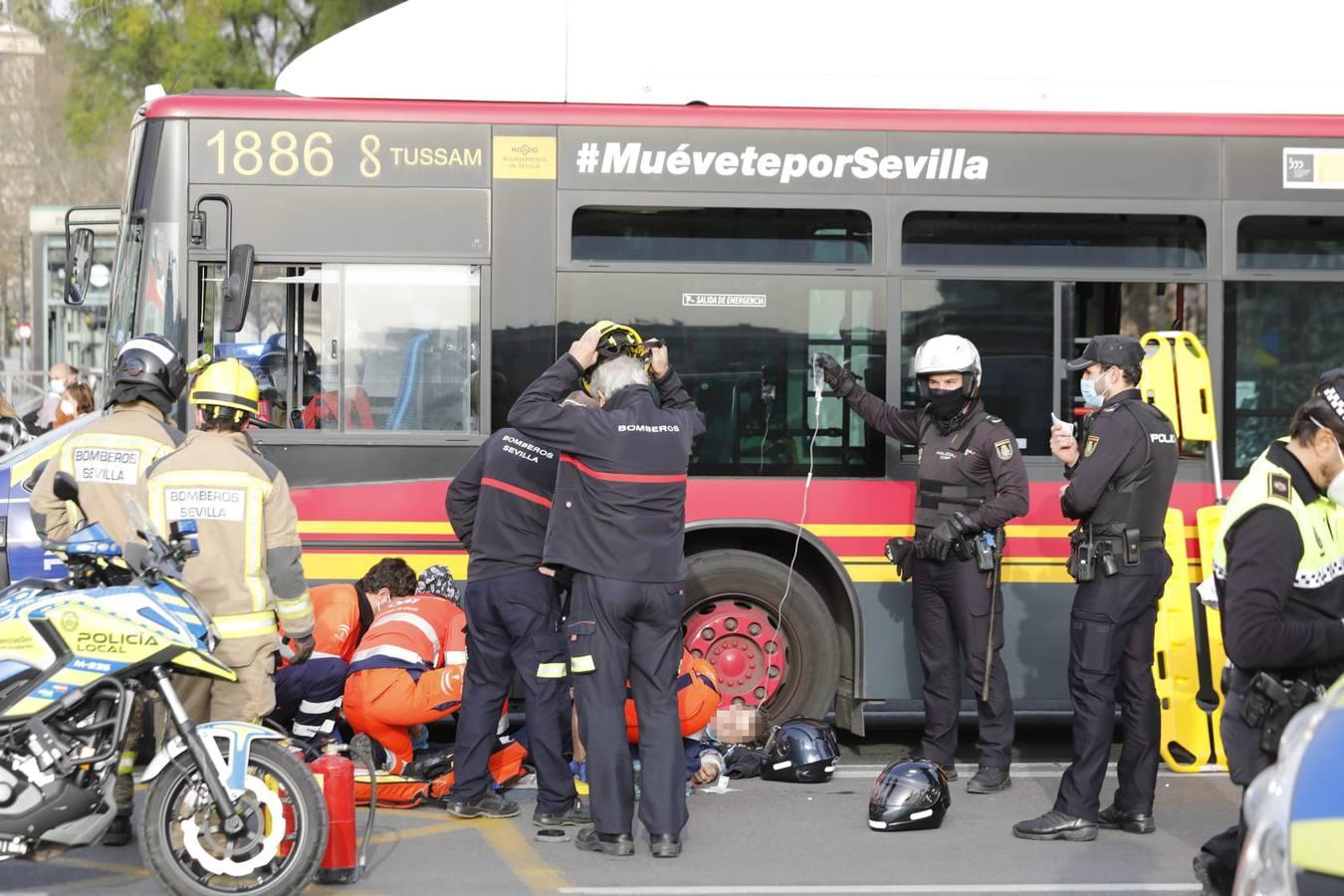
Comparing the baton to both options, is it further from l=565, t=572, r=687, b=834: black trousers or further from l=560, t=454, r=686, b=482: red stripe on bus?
l=560, t=454, r=686, b=482: red stripe on bus

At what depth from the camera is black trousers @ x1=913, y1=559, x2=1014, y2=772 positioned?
24.9 ft

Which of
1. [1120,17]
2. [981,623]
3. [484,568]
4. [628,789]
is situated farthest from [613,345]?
[1120,17]

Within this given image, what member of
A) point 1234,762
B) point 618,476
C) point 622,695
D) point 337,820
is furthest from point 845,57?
point 1234,762

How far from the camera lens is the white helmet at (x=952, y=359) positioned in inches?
303

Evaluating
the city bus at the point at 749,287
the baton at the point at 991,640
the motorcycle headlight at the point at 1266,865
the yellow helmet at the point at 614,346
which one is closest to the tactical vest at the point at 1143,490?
the baton at the point at 991,640

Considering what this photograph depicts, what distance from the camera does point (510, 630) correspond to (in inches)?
276

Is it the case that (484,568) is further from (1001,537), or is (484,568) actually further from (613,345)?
(1001,537)

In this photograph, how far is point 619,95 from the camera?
27.3 feet

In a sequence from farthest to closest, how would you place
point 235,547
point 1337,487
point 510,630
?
point 510,630
point 235,547
point 1337,487

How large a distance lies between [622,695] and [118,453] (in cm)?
214

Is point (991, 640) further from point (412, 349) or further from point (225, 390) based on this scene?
point (225, 390)

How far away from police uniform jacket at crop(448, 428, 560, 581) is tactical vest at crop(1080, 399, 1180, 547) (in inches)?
85.6

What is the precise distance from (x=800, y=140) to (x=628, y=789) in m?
3.37

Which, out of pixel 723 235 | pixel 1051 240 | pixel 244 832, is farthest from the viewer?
pixel 1051 240
